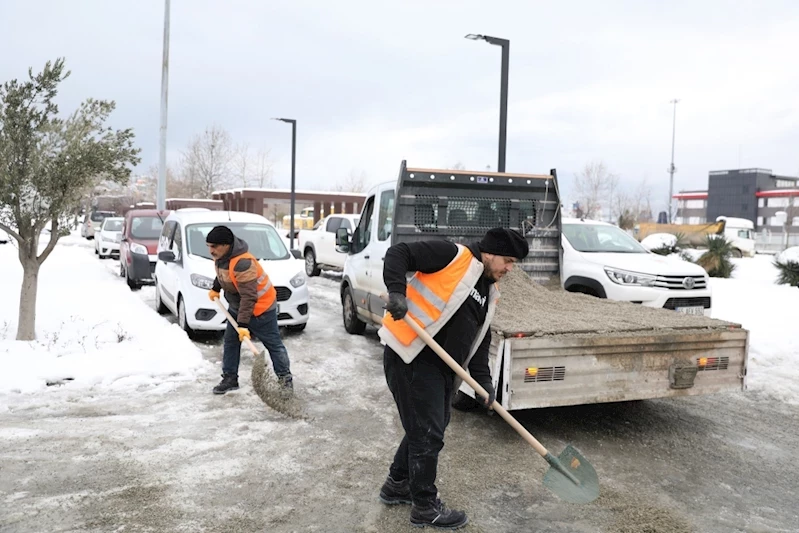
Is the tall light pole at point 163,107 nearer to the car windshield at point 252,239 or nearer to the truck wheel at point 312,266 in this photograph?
the truck wheel at point 312,266

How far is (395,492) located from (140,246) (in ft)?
40.1

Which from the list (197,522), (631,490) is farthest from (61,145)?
(631,490)

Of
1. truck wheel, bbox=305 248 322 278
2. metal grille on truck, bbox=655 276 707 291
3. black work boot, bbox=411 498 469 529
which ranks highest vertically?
metal grille on truck, bbox=655 276 707 291

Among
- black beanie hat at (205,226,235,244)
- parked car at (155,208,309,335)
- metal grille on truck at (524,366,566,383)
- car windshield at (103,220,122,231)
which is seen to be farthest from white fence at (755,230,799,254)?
black beanie hat at (205,226,235,244)

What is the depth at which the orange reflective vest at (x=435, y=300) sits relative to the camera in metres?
3.71

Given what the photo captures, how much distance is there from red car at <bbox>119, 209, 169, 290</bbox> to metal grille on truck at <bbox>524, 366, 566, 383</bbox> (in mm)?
10489

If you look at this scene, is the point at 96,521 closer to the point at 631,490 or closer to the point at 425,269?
the point at 425,269

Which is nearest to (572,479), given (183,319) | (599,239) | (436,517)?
(436,517)

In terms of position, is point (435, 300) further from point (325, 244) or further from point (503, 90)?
point (325, 244)

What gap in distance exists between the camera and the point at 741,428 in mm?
5926

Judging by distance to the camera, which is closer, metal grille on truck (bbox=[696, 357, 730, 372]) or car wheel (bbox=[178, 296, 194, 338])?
metal grille on truck (bbox=[696, 357, 730, 372])

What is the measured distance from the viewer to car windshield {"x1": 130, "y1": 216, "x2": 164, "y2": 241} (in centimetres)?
1552

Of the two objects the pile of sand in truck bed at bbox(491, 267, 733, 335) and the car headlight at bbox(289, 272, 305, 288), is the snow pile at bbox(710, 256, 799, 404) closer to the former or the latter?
the pile of sand in truck bed at bbox(491, 267, 733, 335)

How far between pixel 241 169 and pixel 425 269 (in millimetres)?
55042
